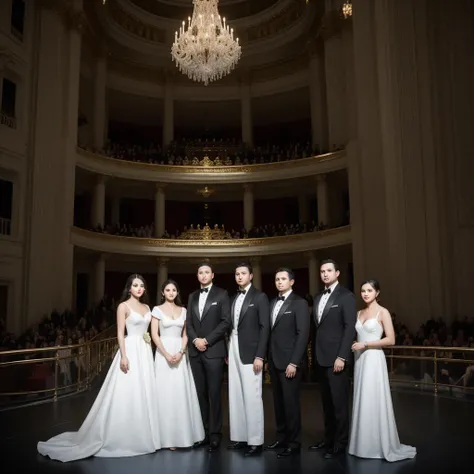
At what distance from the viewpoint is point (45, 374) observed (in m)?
9.76

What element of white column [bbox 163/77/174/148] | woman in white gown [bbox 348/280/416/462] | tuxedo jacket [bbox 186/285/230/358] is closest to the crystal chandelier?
tuxedo jacket [bbox 186/285/230/358]

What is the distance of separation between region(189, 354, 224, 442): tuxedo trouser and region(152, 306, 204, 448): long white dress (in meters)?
0.08

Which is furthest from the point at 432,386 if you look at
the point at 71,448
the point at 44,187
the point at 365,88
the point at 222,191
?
the point at 222,191

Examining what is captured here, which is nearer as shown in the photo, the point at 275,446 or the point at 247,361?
the point at 247,361

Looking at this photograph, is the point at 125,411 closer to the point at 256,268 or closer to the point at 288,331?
the point at 288,331

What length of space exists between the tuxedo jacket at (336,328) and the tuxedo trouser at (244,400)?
0.77 metres

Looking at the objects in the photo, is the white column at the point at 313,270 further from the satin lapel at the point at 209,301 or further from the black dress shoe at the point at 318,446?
the satin lapel at the point at 209,301

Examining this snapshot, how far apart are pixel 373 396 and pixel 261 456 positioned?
1.36m

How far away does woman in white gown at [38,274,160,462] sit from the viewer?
18.5 ft

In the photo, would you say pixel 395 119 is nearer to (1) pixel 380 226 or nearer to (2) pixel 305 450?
(1) pixel 380 226

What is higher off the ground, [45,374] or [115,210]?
[115,210]

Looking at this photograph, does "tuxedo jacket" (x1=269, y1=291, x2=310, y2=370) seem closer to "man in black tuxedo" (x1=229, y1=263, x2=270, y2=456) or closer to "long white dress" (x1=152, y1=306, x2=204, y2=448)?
"man in black tuxedo" (x1=229, y1=263, x2=270, y2=456)

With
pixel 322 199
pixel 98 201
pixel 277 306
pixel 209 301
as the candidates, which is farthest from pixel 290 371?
pixel 98 201

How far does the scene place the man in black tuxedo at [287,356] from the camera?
5.75m
